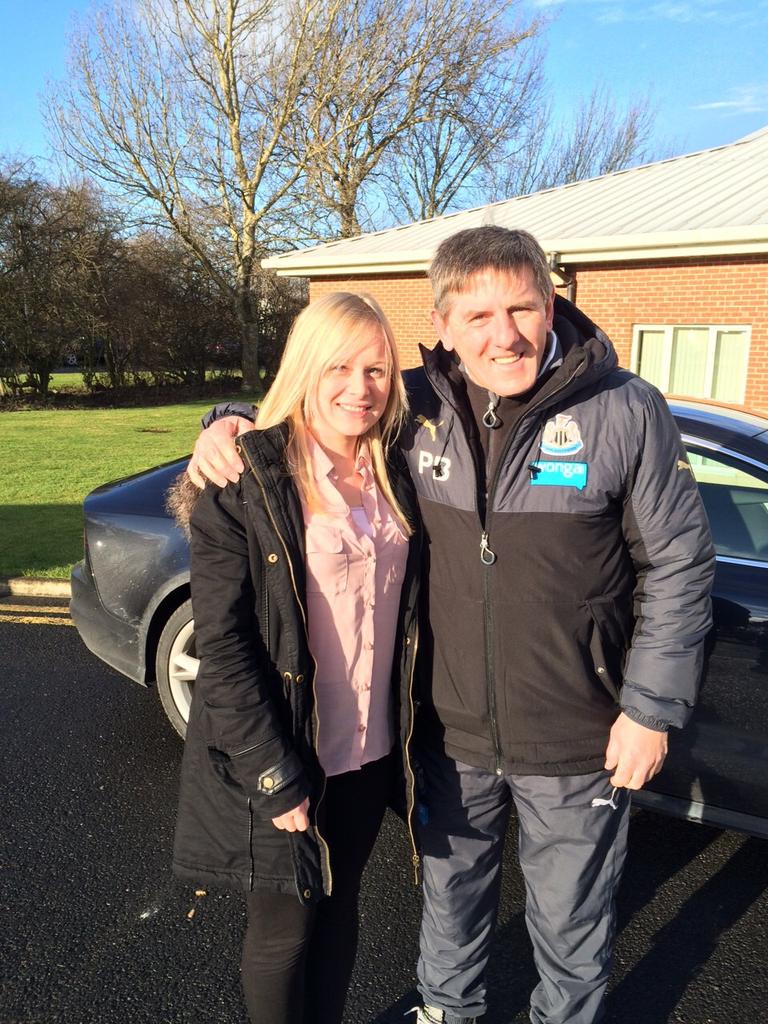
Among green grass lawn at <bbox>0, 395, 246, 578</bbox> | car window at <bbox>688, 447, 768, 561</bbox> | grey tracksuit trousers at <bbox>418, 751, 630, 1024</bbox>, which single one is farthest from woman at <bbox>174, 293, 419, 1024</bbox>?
green grass lawn at <bbox>0, 395, 246, 578</bbox>

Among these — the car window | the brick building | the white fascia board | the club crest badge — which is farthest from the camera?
the brick building

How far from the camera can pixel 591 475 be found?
5.49 ft

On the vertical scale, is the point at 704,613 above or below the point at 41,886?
above

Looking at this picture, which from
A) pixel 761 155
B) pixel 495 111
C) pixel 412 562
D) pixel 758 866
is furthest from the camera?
pixel 495 111

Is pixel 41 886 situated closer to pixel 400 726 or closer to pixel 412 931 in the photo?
pixel 412 931

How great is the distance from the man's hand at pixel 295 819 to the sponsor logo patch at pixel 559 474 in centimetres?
82

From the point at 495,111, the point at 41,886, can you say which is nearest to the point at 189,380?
the point at 495,111

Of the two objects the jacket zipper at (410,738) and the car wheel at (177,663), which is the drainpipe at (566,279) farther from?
the jacket zipper at (410,738)

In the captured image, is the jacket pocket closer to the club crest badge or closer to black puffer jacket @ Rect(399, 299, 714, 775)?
black puffer jacket @ Rect(399, 299, 714, 775)

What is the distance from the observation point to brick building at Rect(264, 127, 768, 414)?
1056cm

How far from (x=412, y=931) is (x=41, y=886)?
123cm

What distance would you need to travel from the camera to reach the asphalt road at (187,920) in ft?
7.30

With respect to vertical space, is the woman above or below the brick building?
below

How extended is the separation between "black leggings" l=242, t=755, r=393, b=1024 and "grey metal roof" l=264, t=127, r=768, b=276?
26.6 feet
